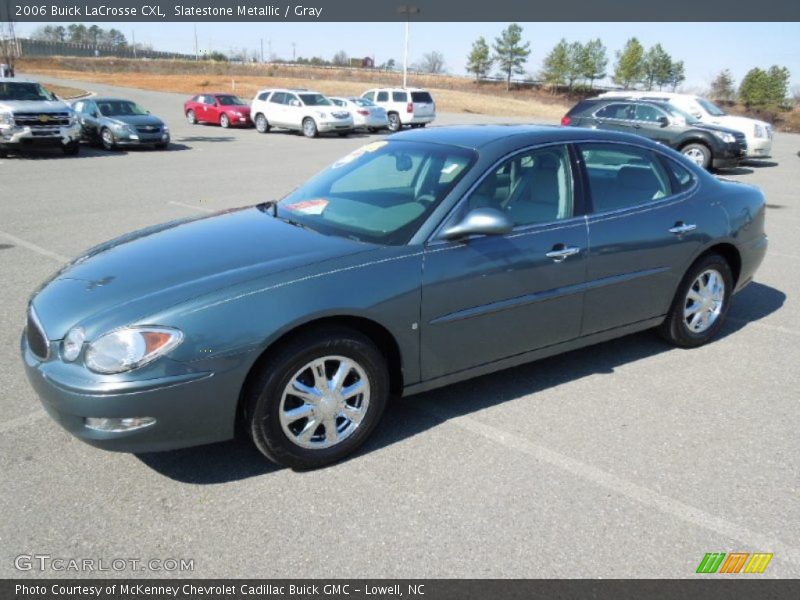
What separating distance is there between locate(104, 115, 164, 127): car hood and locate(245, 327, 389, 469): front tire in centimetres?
1823

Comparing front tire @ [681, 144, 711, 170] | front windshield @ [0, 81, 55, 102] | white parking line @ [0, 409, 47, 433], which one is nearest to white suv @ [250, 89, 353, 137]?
front windshield @ [0, 81, 55, 102]

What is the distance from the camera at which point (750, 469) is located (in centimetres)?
328

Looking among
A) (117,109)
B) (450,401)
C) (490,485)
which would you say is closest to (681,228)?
(450,401)

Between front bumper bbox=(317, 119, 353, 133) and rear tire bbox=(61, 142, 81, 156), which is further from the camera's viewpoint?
front bumper bbox=(317, 119, 353, 133)

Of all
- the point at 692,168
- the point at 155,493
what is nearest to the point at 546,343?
the point at 692,168

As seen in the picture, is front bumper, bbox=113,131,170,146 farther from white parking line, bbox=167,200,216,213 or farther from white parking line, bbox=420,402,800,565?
white parking line, bbox=420,402,800,565

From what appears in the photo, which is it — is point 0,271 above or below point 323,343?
below

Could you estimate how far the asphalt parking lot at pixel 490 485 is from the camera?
2648mm

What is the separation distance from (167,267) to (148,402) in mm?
797

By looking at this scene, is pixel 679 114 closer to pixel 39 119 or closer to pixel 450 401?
pixel 450 401

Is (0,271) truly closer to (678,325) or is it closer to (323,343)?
(323,343)

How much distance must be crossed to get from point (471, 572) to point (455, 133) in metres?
2.80

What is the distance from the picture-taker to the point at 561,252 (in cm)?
386

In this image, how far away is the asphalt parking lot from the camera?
2.65 meters
